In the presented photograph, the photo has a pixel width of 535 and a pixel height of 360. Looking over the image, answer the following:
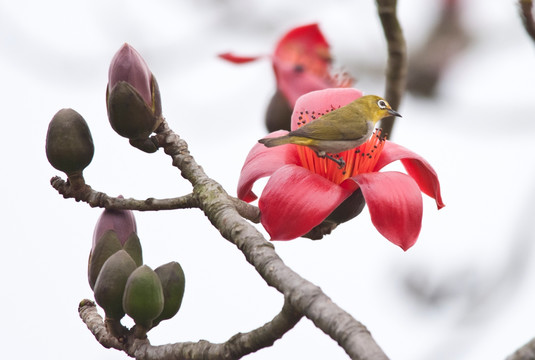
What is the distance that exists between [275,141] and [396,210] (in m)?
0.38

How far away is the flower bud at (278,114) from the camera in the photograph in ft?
8.68

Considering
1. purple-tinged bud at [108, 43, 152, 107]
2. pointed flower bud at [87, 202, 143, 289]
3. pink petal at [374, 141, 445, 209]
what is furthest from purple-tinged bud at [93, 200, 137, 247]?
pink petal at [374, 141, 445, 209]

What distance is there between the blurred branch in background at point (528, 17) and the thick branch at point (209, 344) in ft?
2.25

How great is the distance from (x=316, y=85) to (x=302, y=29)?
264 mm

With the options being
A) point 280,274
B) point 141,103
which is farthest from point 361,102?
point 280,274

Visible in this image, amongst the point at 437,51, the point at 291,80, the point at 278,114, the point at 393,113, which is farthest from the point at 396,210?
the point at 437,51

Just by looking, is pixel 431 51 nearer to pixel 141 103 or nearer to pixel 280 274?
pixel 141 103

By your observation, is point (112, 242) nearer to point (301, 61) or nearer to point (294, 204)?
point (294, 204)

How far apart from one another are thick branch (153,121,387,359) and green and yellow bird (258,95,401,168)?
237 millimetres

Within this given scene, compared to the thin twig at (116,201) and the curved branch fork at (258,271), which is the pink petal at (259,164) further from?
the thin twig at (116,201)

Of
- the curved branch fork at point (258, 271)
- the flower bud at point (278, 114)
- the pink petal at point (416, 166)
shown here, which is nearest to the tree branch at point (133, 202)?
the curved branch fork at point (258, 271)

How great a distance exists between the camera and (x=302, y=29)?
10.1ft

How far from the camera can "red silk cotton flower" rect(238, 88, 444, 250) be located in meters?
1.75

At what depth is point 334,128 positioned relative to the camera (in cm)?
217
